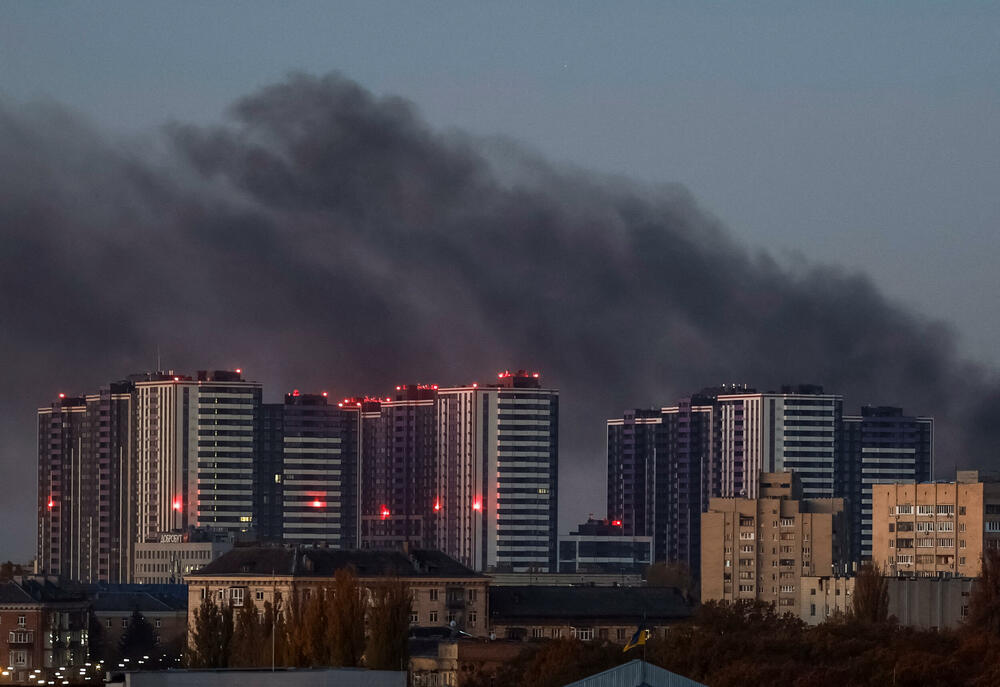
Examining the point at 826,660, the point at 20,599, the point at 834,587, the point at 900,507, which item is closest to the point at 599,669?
the point at 826,660

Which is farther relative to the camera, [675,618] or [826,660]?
[675,618]

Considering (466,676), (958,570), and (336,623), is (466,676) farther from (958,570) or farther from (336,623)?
(958,570)

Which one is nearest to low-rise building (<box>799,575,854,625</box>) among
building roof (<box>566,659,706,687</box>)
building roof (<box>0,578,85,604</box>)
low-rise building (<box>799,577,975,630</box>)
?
low-rise building (<box>799,577,975,630</box>)

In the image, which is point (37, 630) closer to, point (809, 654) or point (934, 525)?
point (934, 525)

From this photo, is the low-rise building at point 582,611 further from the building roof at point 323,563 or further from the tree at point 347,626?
the tree at point 347,626

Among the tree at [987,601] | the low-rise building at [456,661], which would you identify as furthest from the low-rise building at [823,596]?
the tree at [987,601]

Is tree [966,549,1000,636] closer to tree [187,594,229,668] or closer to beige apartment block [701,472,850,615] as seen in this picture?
tree [187,594,229,668]

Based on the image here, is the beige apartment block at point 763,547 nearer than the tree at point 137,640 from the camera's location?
No
